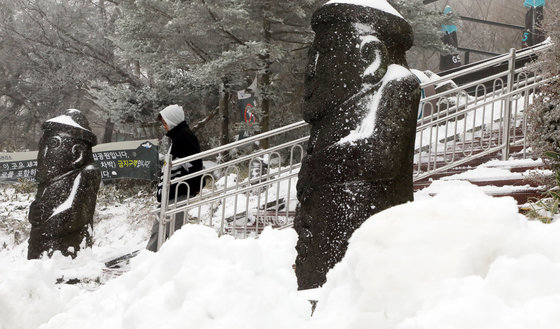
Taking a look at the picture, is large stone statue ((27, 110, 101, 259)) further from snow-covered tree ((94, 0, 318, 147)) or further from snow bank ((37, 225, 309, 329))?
snow bank ((37, 225, 309, 329))

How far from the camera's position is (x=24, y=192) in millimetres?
13711

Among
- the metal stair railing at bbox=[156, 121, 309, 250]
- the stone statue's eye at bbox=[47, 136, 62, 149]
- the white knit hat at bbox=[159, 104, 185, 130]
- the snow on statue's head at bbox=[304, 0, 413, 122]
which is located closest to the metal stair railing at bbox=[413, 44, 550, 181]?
the metal stair railing at bbox=[156, 121, 309, 250]

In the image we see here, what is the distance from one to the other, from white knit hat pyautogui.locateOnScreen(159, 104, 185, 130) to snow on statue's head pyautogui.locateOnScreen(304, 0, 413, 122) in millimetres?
2509

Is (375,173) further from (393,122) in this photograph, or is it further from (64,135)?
(64,135)

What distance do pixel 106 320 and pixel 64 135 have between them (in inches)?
228

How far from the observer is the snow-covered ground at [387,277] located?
91 cm

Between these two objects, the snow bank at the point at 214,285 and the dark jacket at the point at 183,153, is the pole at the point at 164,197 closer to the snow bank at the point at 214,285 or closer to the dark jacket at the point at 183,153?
the dark jacket at the point at 183,153

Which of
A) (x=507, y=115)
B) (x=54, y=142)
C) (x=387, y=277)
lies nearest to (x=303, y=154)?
(x=507, y=115)

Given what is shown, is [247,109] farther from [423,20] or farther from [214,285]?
[214,285]

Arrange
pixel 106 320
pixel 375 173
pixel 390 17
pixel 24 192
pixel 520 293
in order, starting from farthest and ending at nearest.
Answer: pixel 24 192 → pixel 390 17 → pixel 375 173 → pixel 106 320 → pixel 520 293

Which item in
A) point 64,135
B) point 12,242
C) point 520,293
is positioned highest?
point 520,293

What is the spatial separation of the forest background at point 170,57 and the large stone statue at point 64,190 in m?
2.93

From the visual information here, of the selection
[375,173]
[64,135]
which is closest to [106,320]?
[375,173]

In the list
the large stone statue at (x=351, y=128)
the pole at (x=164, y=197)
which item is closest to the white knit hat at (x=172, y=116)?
the pole at (x=164, y=197)
